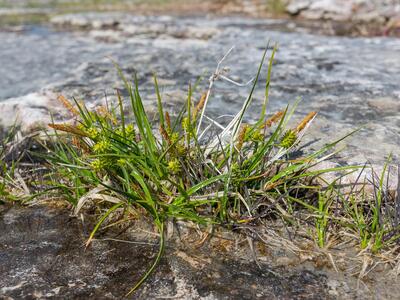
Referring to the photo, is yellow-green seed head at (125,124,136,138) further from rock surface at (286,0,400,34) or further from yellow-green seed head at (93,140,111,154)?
rock surface at (286,0,400,34)

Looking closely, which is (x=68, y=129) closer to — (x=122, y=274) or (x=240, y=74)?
(x=122, y=274)

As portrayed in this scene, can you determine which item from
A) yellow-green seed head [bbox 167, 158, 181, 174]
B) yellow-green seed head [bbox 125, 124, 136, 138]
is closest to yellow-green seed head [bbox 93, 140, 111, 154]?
yellow-green seed head [bbox 125, 124, 136, 138]

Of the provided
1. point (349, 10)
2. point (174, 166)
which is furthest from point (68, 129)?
point (349, 10)

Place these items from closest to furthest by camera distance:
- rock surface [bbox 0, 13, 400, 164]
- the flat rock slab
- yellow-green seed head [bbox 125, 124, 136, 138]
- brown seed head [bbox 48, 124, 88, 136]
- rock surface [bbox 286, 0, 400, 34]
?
the flat rock slab, brown seed head [bbox 48, 124, 88, 136], yellow-green seed head [bbox 125, 124, 136, 138], rock surface [bbox 0, 13, 400, 164], rock surface [bbox 286, 0, 400, 34]

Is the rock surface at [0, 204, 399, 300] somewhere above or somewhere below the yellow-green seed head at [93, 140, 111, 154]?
below

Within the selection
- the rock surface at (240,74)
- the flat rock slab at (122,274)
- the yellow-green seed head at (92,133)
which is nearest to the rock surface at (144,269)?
the flat rock slab at (122,274)

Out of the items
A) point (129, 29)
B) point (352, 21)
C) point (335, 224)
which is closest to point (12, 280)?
point (335, 224)
